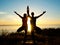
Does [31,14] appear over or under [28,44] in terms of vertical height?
over

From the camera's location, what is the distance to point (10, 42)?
1728 cm

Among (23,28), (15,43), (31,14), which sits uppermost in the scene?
(31,14)

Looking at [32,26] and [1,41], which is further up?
[32,26]

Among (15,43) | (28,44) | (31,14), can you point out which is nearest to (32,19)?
(31,14)

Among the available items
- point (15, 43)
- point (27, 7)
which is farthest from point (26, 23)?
point (15, 43)

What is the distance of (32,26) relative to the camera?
1530 centimetres

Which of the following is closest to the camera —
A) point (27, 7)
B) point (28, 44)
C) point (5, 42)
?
point (28, 44)

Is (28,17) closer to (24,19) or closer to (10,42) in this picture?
(24,19)

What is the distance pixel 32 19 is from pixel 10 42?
11.9 feet

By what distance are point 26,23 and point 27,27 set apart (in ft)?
1.27

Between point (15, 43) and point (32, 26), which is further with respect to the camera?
point (15, 43)

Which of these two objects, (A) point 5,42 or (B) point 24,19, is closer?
(B) point 24,19

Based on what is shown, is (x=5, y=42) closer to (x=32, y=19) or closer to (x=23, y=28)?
(x=23, y=28)

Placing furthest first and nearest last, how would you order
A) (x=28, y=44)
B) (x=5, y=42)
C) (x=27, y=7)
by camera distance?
(x=5, y=42)
(x=27, y=7)
(x=28, y=44)
